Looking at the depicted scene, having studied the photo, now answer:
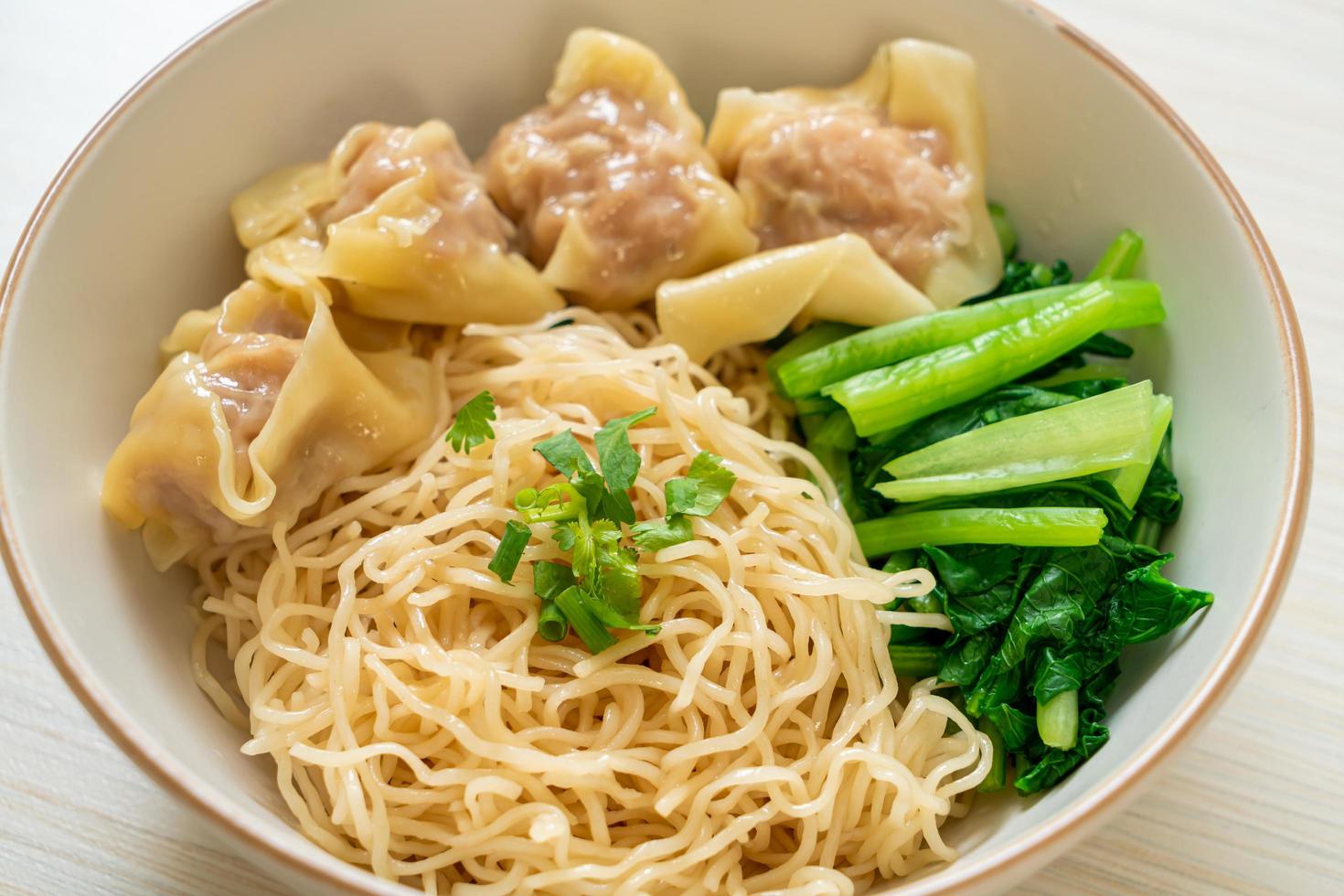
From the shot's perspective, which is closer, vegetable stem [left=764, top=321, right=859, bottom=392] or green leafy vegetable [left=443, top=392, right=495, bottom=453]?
green leafy vegetable [left=443, top=392, right=495, bottom=453]

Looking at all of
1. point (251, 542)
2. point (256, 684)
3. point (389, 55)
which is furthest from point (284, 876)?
point (389, 55)

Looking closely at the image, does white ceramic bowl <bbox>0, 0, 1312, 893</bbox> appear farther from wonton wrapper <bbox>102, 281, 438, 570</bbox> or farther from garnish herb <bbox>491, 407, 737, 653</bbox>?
garnish herb <bbox>491, 407, 737, 653</bbox>

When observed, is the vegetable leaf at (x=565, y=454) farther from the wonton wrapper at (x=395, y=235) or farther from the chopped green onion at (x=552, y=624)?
the wonton wrapper at (x=395, y=235)

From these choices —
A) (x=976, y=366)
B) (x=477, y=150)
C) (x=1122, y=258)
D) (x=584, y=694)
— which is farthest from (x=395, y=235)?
(x=1122, y=258)

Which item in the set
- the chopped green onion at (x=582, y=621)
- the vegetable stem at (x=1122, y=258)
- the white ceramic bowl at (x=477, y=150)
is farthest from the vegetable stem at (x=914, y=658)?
the vegetable stem at (x=1122, y=258)

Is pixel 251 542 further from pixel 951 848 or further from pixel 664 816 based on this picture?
pixel 951 848

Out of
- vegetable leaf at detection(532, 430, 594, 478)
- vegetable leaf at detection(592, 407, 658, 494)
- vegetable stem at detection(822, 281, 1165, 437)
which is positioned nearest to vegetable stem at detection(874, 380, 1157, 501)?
vegetable stem at detection(822, 281, 1165, 437)

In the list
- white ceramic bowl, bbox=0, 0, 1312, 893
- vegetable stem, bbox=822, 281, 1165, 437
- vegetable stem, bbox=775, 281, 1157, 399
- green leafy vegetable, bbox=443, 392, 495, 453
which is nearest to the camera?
white ceramic bowl, bbox=0, 0, 1312, 893

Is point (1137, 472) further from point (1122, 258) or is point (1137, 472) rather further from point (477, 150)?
point (477, 150)
